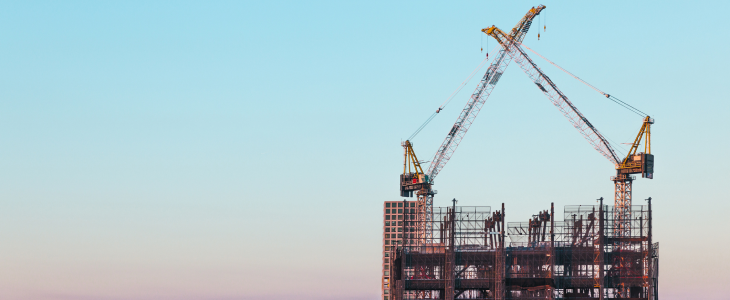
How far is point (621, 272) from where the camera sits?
171m

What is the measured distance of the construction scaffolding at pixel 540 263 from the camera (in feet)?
552

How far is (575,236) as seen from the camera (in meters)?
174

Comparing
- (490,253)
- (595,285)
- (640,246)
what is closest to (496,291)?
(490,253)

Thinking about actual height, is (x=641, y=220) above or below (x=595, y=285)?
above

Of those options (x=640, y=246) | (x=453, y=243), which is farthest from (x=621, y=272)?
(x=453, y=243)

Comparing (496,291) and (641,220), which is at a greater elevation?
(641,220)

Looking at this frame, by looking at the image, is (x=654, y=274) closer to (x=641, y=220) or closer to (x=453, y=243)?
(x=641, y=220)

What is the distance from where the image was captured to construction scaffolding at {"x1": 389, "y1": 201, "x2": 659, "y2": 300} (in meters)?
168

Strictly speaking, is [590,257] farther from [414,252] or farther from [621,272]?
[414,252]

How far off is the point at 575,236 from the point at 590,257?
19.9ft

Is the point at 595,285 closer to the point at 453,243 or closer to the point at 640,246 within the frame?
the point at 640,246

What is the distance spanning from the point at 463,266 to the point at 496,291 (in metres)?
8.94

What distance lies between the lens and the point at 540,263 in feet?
560

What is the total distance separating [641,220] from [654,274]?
1021 cm
